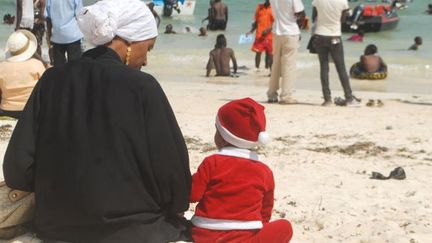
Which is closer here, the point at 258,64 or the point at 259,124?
the point at 259,124

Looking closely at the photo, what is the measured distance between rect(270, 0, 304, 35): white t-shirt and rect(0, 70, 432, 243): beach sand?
35.4 inches

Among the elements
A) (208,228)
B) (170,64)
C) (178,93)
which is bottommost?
(170,64)

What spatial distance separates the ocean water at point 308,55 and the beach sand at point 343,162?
4815mm

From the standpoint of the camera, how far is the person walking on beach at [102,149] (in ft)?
8.73

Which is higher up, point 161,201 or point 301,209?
point 161,201

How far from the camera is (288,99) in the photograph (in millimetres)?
9102

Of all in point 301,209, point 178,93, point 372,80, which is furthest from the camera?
point 372,80

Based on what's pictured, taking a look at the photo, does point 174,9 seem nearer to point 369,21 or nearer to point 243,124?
point 369,21

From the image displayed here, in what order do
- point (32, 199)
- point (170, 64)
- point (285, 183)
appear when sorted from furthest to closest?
point (170, 64) < point (285, 183) < point (32, 199)

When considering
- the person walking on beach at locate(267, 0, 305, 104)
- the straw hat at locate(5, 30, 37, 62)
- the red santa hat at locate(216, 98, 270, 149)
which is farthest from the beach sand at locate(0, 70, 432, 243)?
the red santa hat at locate(216, 98, 270, 149)

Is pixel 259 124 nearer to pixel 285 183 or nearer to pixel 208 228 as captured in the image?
pixel 208 228

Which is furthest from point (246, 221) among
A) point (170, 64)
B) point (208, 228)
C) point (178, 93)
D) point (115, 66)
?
point (170, 64)

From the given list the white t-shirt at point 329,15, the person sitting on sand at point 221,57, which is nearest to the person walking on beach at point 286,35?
the white t-shirt at point 329,15

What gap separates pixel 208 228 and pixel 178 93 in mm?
7712
